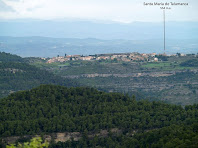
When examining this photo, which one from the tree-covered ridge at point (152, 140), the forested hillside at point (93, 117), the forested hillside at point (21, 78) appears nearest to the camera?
the tree-covered ridge at point (152, 140)

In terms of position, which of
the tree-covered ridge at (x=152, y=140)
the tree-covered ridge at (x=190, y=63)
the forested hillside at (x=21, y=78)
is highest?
the tree-covered ridge at (x=190, y=63)

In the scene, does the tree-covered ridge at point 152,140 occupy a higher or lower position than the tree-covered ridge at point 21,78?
lower

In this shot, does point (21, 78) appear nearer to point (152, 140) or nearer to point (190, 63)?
A: point (190, 63)

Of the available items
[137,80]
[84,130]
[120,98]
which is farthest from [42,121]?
[137,80]

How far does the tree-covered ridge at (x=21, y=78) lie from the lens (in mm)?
66062

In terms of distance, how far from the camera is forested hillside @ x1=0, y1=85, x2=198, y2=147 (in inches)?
1148

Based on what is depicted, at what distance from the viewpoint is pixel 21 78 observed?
230 feet

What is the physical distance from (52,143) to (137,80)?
176 ft

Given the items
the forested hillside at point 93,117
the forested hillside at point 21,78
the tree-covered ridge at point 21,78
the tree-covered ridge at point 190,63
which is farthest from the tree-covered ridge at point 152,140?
the tree-covered ridge at point 190,63

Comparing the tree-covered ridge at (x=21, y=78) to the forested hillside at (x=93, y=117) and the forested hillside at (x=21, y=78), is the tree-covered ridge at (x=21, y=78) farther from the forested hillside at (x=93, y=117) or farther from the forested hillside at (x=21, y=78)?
the forested hillside at (x=93, y=117)

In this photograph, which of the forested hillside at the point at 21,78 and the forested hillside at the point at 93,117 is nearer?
the forested hillside at the point at 93,117

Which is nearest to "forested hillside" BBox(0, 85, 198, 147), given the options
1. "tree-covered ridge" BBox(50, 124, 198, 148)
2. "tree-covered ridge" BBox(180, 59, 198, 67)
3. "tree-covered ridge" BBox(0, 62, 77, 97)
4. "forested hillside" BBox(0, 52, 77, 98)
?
"tree-covered ridge" BBox(50, 124, 198, 148)

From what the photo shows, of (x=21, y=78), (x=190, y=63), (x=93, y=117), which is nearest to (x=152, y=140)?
(x=93, y=117)

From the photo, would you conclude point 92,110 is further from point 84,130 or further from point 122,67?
point 122,67
